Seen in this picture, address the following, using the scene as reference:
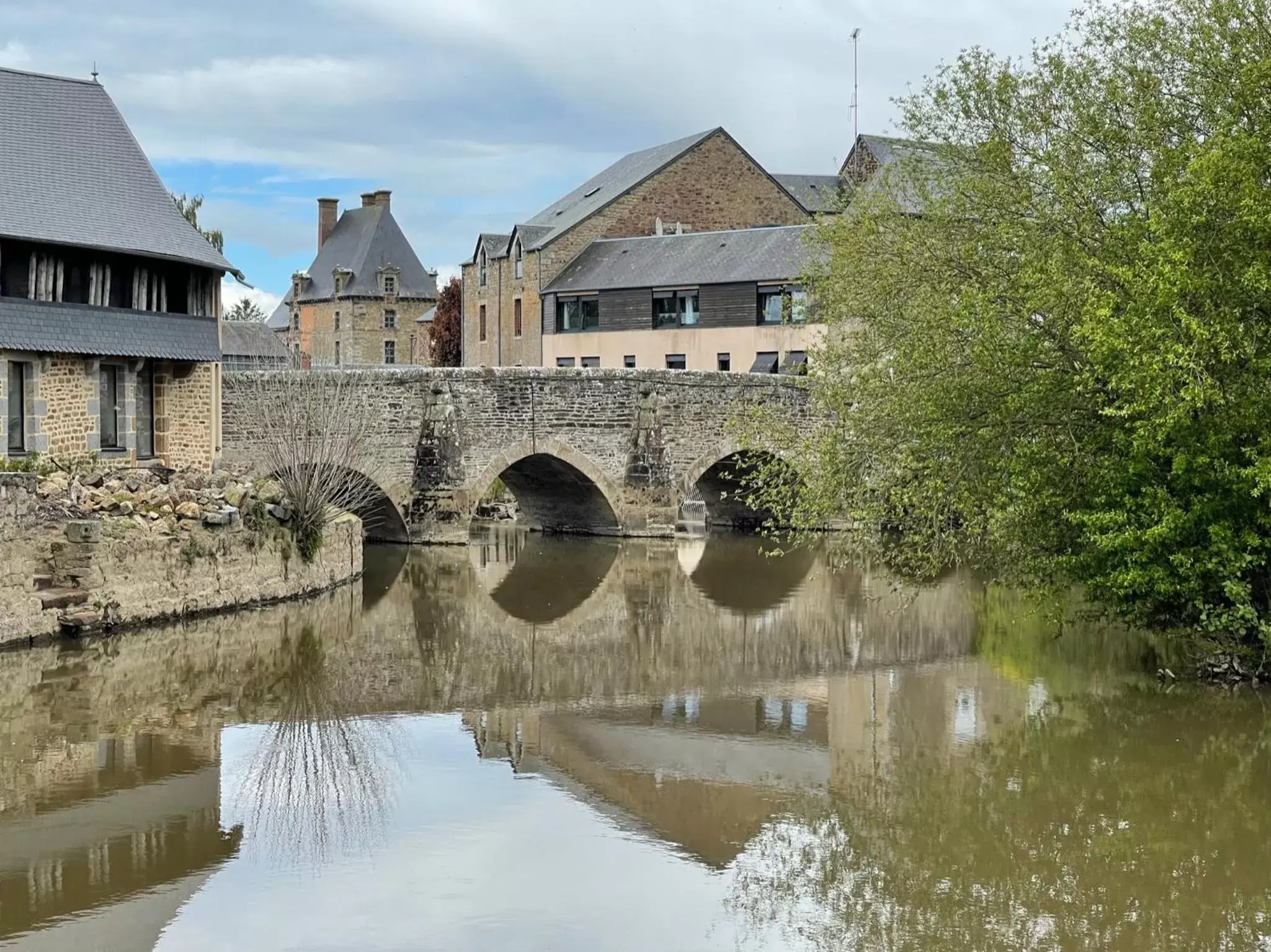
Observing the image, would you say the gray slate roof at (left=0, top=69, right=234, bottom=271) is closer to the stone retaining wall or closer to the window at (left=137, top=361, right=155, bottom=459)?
the window at (left=137, top=361, right=155, bottom=459)

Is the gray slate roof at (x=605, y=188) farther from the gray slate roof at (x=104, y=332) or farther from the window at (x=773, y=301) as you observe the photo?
the gray slate roof at (x=104, y=332)

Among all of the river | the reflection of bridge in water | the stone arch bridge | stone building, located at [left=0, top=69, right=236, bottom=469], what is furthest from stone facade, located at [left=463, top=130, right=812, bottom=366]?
the river

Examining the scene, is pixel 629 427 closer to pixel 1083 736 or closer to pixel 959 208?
pixel 959 208

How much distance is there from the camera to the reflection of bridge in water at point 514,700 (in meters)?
10.8

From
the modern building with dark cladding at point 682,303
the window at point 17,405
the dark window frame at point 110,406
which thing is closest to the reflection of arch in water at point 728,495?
the modern building with dark cladding at point 682,303

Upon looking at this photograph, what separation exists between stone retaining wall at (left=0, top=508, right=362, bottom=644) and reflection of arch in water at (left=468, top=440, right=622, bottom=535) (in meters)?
8.30

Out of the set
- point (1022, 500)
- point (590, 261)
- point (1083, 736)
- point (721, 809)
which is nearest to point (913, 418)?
point (1022, 500)

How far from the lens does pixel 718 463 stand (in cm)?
3175

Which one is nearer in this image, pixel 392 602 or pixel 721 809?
pixel 721 809

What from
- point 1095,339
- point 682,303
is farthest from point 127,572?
point 682,303

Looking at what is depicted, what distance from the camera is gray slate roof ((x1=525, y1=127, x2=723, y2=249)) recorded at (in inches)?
1646

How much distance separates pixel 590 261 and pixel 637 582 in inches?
720

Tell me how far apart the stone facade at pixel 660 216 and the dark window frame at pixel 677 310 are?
3768mm

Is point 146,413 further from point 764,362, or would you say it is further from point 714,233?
point 714,233
